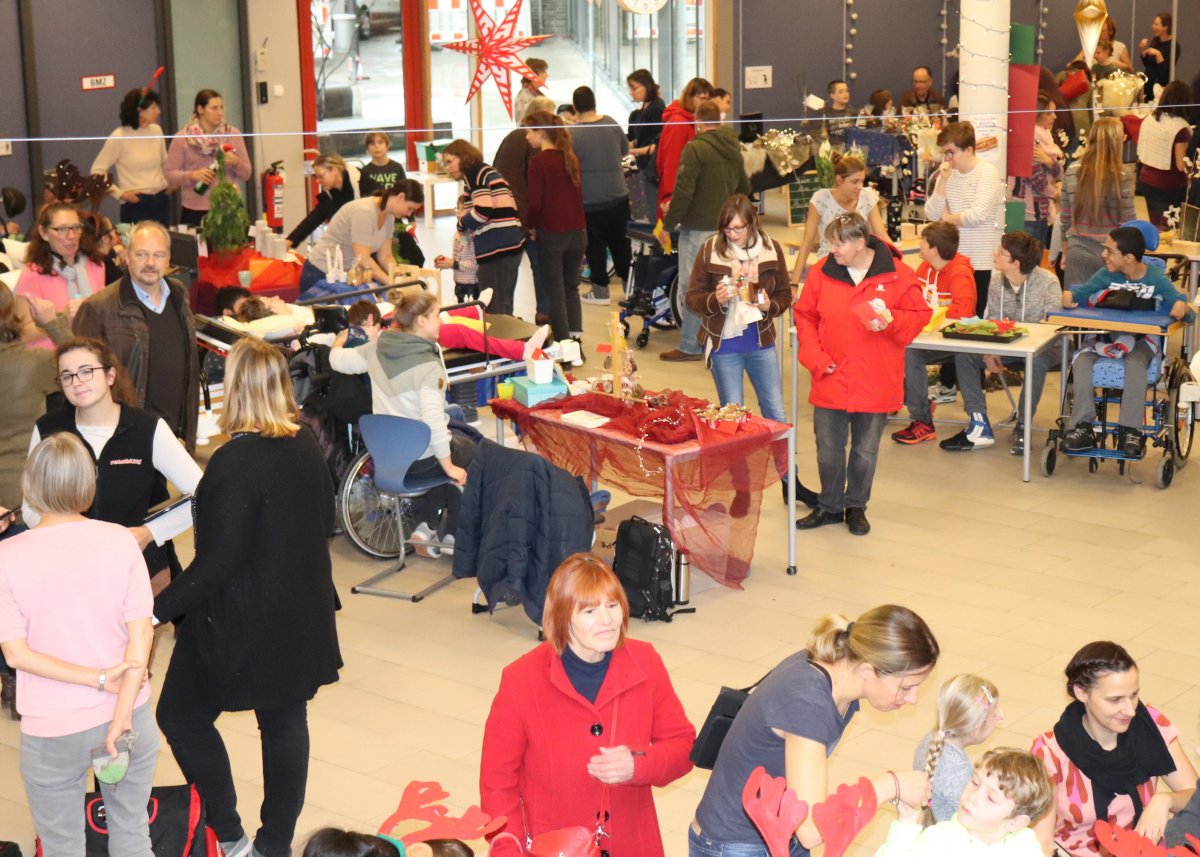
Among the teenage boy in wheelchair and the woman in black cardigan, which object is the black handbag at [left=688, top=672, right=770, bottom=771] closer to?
the woman in black cardigan

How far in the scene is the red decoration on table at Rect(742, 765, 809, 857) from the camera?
2576 mm

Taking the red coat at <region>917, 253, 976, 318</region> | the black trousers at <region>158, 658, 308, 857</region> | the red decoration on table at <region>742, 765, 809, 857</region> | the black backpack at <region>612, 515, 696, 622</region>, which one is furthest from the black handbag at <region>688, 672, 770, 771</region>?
the red coat at <region>917, 253, 976, 318</region>

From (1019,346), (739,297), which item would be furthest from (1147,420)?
(739,297)

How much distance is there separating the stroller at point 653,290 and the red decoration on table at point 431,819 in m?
7.89

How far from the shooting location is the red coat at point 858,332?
6516 millimetres

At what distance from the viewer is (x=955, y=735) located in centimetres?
323

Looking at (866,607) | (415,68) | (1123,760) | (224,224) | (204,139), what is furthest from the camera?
(415,68)

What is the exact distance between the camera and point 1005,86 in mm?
9625

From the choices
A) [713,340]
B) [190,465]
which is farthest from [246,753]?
[713,340]

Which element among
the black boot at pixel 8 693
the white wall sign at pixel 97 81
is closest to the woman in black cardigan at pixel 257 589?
the black boot at pixel 8 693

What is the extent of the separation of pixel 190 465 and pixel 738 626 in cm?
241

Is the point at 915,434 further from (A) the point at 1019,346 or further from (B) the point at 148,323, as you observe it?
(B) the point at 148,323

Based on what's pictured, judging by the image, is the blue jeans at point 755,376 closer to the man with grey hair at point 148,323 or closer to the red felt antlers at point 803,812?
the man with grey hair at point 148,323

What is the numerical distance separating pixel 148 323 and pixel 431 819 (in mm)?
3300
